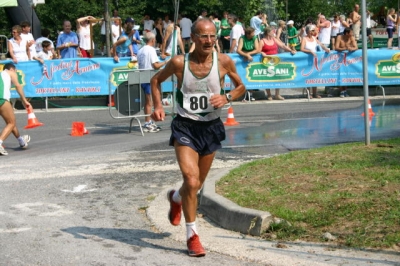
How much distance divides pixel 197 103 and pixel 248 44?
14.4 m

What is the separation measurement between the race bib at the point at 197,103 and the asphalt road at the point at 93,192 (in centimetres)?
125

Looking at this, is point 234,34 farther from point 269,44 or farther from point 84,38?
point 84,38

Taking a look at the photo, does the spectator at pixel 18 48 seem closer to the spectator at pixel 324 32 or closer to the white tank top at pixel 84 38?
the white tank top at pixel 84 38

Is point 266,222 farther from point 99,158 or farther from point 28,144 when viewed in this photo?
point 28,144

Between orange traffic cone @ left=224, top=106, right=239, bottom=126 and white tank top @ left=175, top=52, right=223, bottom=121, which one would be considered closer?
white tank top @ left=175, top=52, right=223, bottom=121

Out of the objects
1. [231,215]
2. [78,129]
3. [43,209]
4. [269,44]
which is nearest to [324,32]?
[269,44]

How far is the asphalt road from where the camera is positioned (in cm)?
719

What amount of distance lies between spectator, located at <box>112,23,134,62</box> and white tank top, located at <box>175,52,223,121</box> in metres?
13.1

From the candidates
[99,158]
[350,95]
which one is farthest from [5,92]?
[350,95]

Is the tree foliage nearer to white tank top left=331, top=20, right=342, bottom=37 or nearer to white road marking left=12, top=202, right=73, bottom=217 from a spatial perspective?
white tank top left=331, top=20, right=342, bottom=37

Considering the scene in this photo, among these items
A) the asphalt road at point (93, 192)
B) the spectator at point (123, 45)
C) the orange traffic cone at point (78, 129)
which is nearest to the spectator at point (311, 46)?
the asphalt road at point (93, 192)

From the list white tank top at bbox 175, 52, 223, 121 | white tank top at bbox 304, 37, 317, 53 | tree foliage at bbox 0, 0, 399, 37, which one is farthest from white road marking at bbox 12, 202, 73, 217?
tree foliage at bbox 0, 0, 399, 37

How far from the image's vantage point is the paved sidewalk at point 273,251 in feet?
21.9

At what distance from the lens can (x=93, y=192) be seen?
33.3ft
